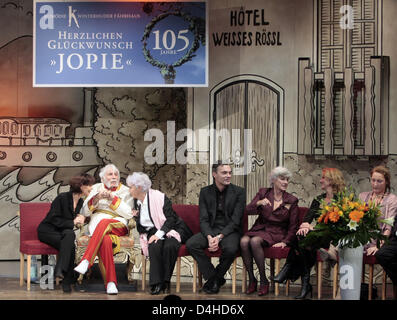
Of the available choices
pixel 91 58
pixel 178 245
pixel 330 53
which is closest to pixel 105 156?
pixel 91 58

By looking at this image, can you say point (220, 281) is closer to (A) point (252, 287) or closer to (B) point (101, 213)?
(A) point (252, 287)

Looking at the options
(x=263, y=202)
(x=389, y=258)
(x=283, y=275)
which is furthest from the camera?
(x=263, y=202)

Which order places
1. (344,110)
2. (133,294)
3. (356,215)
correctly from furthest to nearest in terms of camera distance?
(344,110), (133,294), (356,215)

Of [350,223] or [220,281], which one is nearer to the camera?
[350,223]

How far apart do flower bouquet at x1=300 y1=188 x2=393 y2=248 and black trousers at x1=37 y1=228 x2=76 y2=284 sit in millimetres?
2475

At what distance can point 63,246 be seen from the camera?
7.53 m

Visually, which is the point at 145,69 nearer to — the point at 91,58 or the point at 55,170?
the point at 91,58

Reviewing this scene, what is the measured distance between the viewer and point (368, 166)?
8539 mm

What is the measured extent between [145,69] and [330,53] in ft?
6.95

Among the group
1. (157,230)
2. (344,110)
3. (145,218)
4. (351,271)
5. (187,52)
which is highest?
(187,52)

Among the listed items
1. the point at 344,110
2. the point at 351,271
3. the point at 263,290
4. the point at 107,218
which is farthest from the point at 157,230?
the point at 344,110

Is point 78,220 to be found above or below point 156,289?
above

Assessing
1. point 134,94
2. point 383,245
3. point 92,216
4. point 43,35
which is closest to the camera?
point 383,245

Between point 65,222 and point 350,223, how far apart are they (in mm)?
2932
